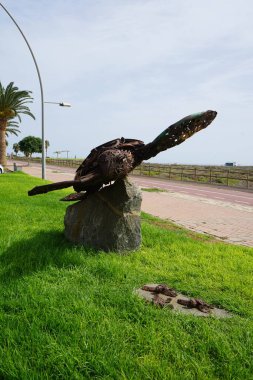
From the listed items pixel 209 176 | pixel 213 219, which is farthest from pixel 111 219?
pixel 209 176

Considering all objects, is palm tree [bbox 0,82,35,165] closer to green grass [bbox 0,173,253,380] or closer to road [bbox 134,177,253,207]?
road [bbox 134,177,253,207]

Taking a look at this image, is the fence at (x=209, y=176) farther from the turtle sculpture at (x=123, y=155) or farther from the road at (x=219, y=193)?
the turtle sculpture at (x=123, y=155)

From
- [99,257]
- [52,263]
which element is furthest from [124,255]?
[52,263]

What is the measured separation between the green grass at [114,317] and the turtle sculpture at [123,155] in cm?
97

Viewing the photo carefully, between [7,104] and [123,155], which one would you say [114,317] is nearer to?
[123,155]

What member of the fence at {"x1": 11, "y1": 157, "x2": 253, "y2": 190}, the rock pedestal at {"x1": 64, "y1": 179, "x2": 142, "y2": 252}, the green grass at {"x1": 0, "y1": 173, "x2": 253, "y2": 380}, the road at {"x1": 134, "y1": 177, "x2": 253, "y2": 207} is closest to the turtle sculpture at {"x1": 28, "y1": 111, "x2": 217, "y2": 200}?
the rock pedestal at {"x1": 64, "y1": 179, "x2": 142, "y2": 252}

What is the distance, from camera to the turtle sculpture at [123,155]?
4.51 meters

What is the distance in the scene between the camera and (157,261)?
4.78 m

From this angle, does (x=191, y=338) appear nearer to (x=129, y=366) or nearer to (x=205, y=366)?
(x=205, y=366)

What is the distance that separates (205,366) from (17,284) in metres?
2.11

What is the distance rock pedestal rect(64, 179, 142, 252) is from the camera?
4.97 metres

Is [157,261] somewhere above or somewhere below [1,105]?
below

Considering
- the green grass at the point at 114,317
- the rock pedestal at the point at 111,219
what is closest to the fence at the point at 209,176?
the rock pedestal at the point at 111,219

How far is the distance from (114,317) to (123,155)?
2216mm
